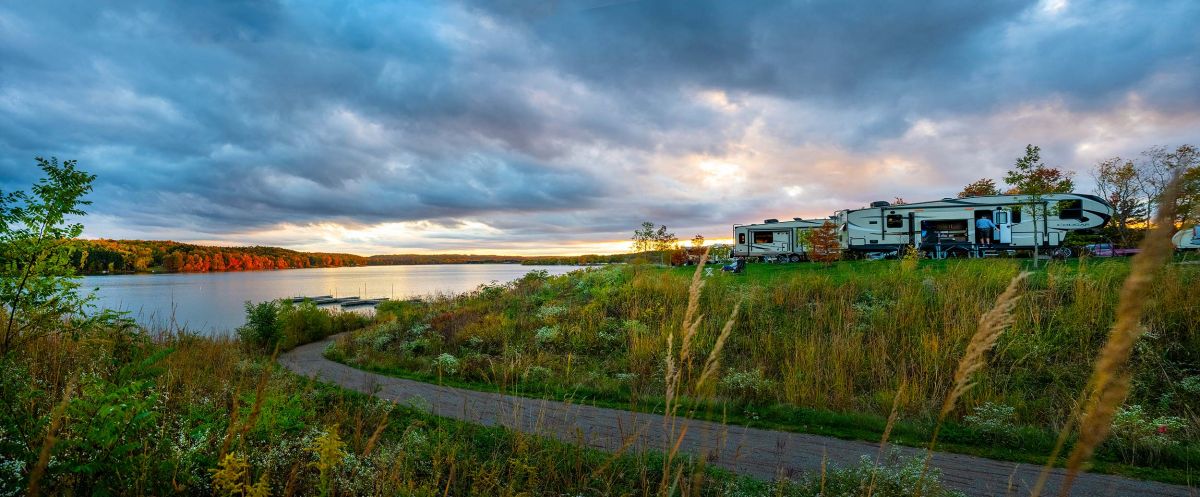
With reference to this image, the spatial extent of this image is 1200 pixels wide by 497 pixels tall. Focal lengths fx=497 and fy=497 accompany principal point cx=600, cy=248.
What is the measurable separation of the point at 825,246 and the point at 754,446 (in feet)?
53.4

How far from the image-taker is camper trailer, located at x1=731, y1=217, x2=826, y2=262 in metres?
29.2

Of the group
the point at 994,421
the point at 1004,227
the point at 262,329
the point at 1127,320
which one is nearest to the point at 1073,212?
the point at 1004,227

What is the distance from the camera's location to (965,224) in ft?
67.6

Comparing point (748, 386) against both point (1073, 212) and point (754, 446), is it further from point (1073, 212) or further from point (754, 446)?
point (1073, 212)

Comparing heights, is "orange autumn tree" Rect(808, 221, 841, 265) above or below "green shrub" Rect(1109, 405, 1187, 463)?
above

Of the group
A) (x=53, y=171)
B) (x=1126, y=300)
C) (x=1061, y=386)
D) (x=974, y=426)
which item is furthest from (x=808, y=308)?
(x=53, y=171)

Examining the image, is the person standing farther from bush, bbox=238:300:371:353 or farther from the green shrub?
bush, bbox=238:300:371:353

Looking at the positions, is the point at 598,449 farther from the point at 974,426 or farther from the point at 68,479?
the point at 974,426

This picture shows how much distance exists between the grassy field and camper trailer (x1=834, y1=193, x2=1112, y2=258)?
32.0 ft

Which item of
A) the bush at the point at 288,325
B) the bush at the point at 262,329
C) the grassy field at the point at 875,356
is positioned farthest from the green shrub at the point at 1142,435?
the bush at the point at 262,329

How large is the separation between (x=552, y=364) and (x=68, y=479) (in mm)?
6899

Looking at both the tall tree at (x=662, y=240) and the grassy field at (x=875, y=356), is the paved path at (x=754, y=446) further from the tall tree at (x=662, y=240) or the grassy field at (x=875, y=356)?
the tall tree at (x=662, y=240)

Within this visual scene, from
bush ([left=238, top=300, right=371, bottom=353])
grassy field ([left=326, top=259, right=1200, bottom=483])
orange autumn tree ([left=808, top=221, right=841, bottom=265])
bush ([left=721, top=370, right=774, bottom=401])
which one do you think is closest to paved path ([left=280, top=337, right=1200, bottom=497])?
grassy field ([left=326, top=259, right=1200, bottom=483])

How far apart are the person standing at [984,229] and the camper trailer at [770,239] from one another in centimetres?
895
